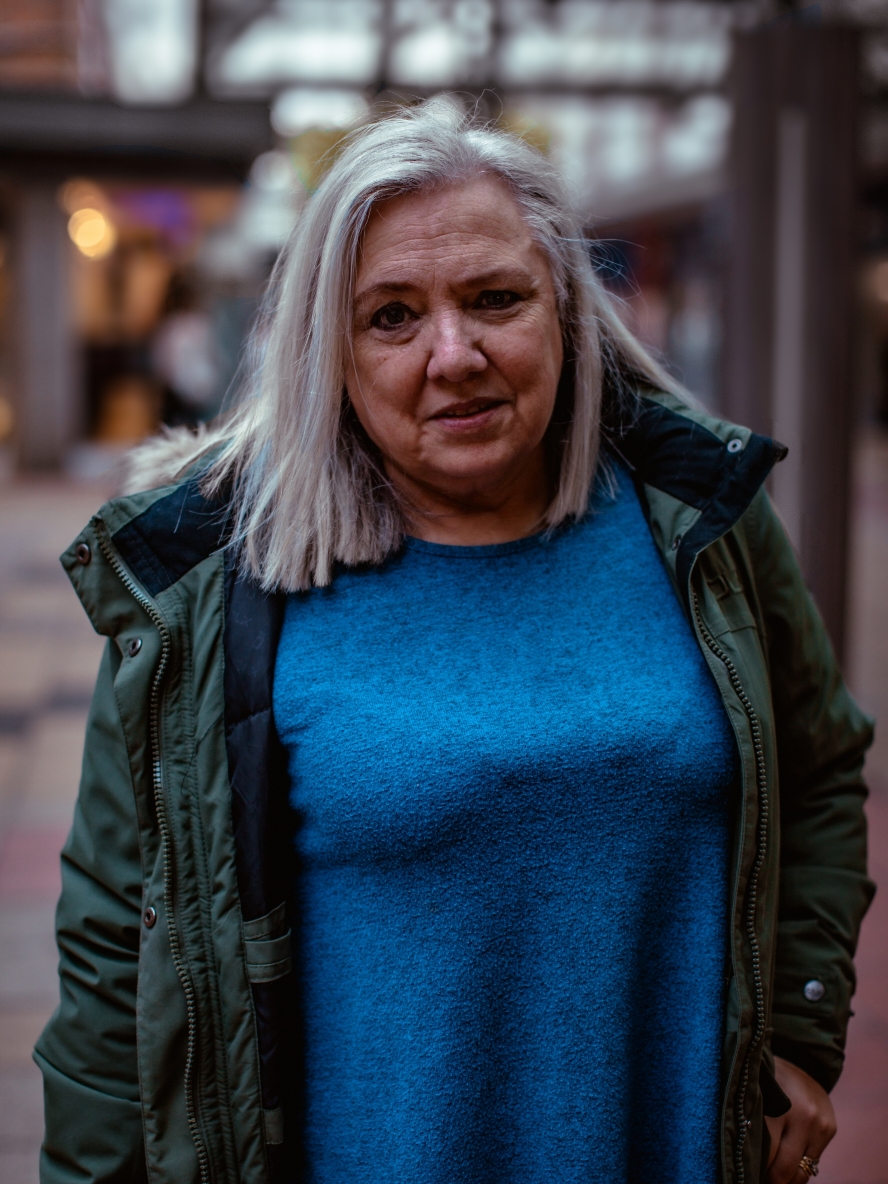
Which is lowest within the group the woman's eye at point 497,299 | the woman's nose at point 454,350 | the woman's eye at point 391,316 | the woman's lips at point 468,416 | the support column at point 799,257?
the woman's lips at point 468,416

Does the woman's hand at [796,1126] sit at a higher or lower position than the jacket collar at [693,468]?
lower

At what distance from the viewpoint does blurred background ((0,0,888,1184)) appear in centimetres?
363

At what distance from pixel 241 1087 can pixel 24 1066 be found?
5.72 feet

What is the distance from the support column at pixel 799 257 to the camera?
4.23 m

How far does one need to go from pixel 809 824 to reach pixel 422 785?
0.64 metres

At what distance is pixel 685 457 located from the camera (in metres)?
1.66

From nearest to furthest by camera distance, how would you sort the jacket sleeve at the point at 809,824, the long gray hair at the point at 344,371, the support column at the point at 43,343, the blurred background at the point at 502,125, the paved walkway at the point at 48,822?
1. the long gray hair at the point at 344,371
2. the jacket sleeve at the point at 809,824
3. the paved walkway at the point at 48,822
4. the blurred background at the point at 502,125
5. the support column at the point at 43,343

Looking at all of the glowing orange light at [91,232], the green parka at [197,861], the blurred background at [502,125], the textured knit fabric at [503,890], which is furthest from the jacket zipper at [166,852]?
the glowing orange light at [91,232]

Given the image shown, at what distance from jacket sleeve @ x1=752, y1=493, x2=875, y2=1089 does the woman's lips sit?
1.41 ft

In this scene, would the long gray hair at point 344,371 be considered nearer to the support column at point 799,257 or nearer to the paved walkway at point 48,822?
the paved walkway at point 48,822

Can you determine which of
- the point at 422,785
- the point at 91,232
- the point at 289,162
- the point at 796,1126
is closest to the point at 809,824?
the point at 796,1126

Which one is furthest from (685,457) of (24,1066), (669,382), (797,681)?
(24,1066)

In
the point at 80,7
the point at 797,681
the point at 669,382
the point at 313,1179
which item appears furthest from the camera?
the point at 80,7

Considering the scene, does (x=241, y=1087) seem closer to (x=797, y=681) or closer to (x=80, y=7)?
(x=797, y=681)
